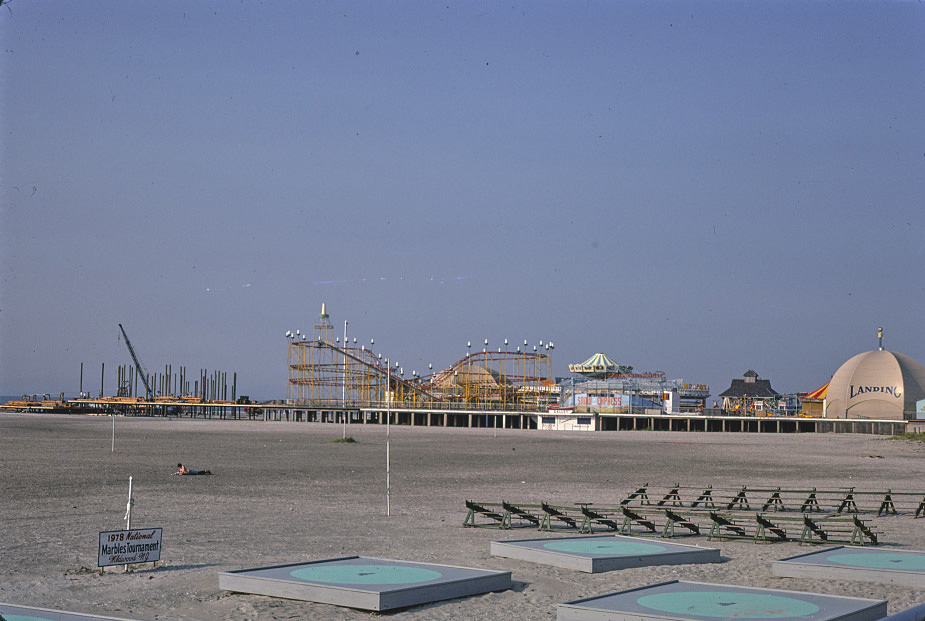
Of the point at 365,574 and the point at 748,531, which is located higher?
the point at 365,574

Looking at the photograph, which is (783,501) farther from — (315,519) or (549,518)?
(315,519)

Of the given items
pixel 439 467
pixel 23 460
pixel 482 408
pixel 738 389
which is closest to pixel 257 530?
pixel 439 467

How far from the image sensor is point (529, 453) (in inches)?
1438

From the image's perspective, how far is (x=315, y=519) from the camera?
14.6m

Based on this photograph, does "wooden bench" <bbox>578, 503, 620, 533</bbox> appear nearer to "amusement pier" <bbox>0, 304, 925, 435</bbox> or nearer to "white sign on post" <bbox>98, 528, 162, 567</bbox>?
"white sign on post" <bbox>98, 528, 162, 567</bbox>

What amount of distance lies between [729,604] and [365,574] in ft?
11.1

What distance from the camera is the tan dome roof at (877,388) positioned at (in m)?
81.9

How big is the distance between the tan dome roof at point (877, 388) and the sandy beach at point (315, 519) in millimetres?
53463

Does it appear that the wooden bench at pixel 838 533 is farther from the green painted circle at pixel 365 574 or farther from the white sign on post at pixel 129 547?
the white sign on post at pixel 129 547

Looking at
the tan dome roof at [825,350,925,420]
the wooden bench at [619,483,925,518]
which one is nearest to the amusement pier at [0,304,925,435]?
the tan dome roof at [825,350,925,420]

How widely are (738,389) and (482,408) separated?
4473 inches

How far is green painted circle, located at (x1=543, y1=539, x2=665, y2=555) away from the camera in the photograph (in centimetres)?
1098

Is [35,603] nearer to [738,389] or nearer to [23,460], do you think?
[23,460]

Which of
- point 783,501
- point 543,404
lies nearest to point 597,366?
point 543,404
